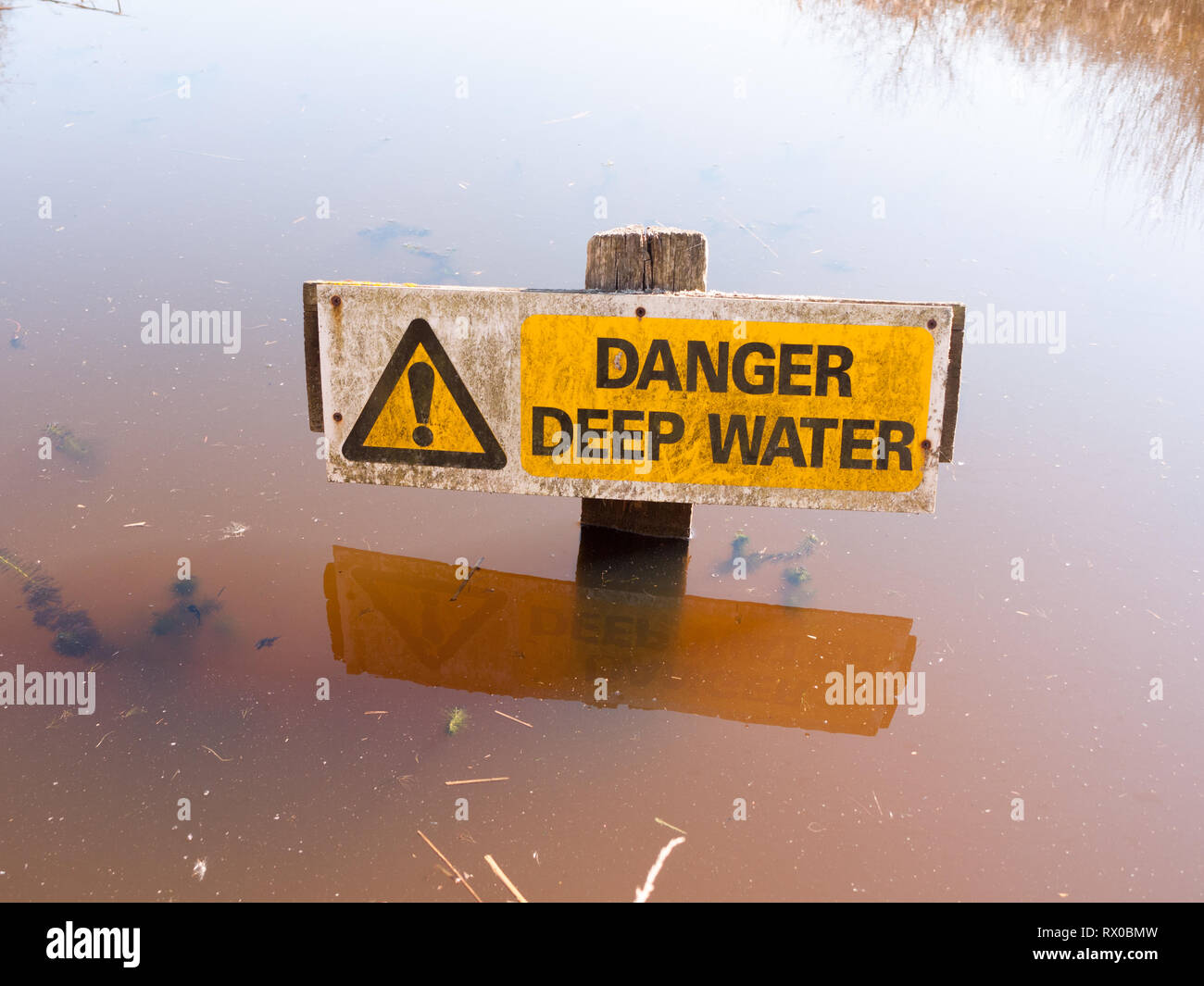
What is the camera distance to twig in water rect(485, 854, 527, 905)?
2.84 m

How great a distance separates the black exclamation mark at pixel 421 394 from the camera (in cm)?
400

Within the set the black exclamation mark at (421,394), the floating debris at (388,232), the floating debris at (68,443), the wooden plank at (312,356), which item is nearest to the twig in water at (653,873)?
the black exclamation mark at (421,394)

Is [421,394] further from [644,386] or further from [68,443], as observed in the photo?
[68,443]

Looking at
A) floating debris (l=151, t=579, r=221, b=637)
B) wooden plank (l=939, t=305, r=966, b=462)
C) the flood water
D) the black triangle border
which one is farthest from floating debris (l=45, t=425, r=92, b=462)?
wooden plank (l=939, t=305, r=966, b=462)

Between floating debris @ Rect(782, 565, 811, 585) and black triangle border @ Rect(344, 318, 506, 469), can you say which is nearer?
black triangle border @ Rect(344, 318, 506, 469)

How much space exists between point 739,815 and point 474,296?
2249 millimetres

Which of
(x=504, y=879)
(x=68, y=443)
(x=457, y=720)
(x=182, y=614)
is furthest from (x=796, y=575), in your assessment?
(x=68, y=443)

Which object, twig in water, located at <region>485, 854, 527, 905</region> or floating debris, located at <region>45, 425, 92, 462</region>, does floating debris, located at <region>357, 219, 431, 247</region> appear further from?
twig in water, located at <region>485, 854, 527, 905</region>

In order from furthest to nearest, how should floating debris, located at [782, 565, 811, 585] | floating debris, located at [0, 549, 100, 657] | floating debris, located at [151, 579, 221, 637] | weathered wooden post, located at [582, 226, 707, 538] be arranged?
floating debris, located at [782, 565, 811, 585] → weathered wooden post, located at [582, 226, 707, 538] → floating debris, located at [151, 579, 221, 637] → floating debris, located at [0, 549, 100, 657]

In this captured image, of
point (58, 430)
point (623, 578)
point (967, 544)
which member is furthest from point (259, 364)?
point (967, 544)

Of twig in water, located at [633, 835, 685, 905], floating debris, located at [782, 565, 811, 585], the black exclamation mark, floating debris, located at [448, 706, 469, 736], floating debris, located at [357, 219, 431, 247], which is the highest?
floating debris, located at [357, 219, 431, 247]

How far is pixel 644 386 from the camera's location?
3.94 meters

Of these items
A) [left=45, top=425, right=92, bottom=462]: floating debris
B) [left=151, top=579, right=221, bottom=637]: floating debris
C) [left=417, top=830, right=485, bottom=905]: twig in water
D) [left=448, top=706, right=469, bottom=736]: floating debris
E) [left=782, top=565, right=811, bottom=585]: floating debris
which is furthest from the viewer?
[left=45, top=425, right=92, bottom=462]: floating debris

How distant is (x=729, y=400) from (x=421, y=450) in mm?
1321
